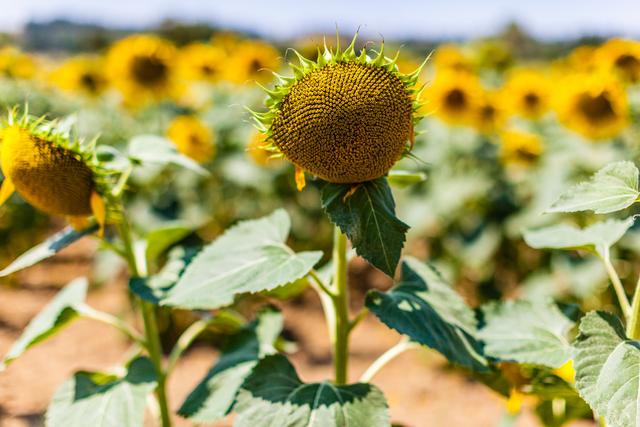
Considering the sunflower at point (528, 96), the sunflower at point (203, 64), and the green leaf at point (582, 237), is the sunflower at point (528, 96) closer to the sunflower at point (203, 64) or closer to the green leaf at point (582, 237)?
the sunflower at point (203, 64)

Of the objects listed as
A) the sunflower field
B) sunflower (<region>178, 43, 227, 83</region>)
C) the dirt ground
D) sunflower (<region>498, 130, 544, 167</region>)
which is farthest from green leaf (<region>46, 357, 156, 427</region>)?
sunflower (<region>178, 43, 227, 83</region>)

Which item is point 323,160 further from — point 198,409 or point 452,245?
point 452,245

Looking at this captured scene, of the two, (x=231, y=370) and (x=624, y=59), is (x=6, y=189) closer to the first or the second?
(x=231, y=370)

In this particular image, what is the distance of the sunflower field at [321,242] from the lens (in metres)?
0.93

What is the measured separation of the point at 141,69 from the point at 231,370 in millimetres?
3039

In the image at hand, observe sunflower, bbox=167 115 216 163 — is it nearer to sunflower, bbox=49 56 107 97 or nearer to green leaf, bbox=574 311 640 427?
sunflower, bbox=49 56 107 97

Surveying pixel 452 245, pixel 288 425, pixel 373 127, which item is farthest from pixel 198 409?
pixel 452 245

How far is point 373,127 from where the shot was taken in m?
0.90

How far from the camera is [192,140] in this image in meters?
3.32

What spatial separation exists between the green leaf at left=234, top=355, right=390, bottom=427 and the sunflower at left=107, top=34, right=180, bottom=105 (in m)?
3.16

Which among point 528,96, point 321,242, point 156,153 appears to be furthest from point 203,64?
point 156,153

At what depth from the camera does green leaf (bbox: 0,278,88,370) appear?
1.21 metres

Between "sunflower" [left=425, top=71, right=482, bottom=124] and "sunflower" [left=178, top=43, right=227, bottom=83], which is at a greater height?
"sunflower" [left=425, top=71, right=482, bottom=124]

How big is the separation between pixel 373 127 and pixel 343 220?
154 millimetres
